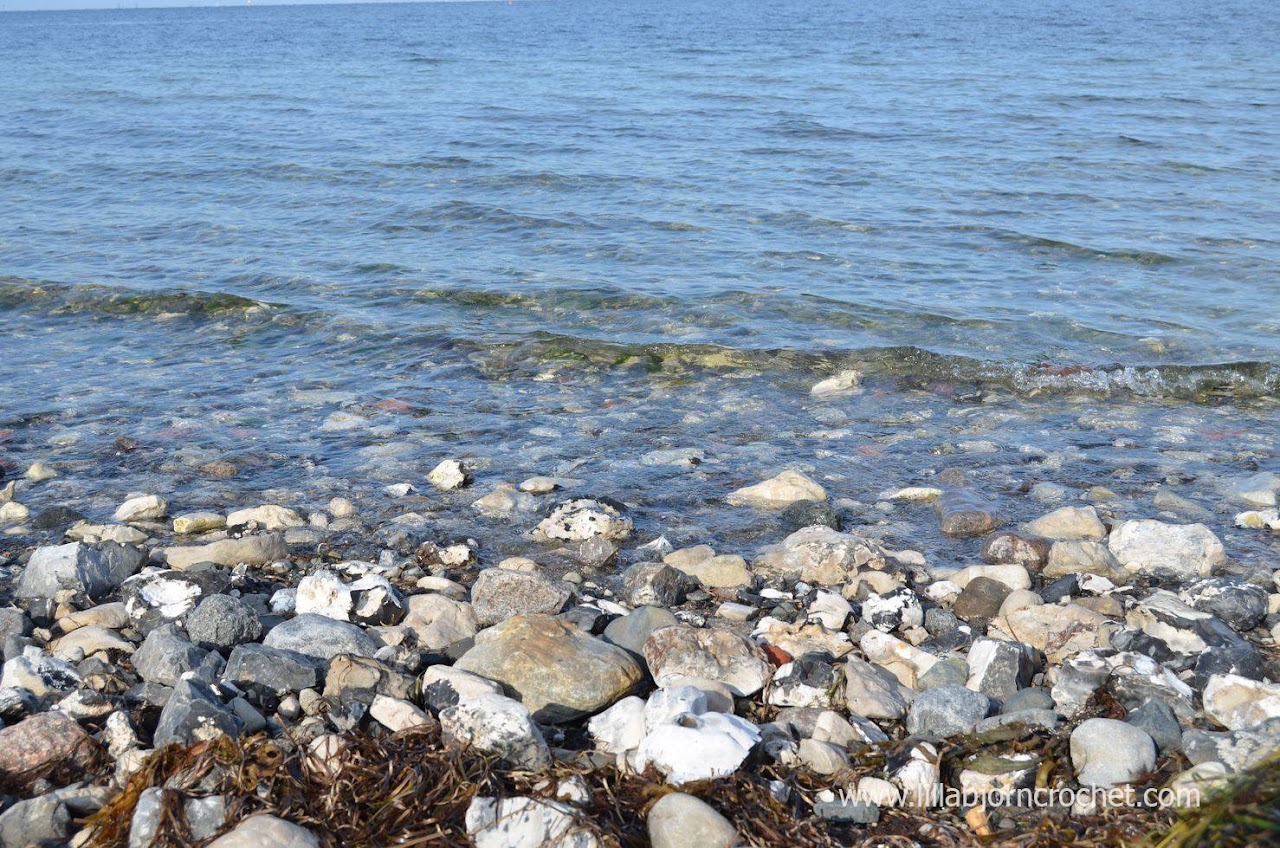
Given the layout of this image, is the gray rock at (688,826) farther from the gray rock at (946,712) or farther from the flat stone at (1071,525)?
the flat stone at (1071,525)

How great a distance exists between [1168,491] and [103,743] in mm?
5555

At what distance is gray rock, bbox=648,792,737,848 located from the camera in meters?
2.89

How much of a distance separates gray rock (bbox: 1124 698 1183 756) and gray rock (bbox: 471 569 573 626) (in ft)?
7.63

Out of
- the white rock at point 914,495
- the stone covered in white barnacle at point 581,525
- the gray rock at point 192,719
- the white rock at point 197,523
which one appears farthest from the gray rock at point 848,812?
the white rock at point 197,523

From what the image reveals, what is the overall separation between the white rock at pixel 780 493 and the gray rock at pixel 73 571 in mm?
3229


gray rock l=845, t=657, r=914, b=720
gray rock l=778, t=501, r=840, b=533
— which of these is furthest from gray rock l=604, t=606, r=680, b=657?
gray rock l=778, t=501, r=840, b=533

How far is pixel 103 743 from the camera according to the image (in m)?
3.31

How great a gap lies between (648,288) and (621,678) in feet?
23.5

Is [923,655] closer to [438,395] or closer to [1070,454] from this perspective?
[1070,454]

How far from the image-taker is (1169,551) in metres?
4.99

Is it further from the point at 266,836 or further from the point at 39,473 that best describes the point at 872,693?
the point at 39,473

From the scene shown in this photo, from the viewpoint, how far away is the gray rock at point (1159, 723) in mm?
3408

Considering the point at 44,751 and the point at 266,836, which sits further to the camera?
the point at 44,751

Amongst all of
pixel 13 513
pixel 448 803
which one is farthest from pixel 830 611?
pixel 13 513
